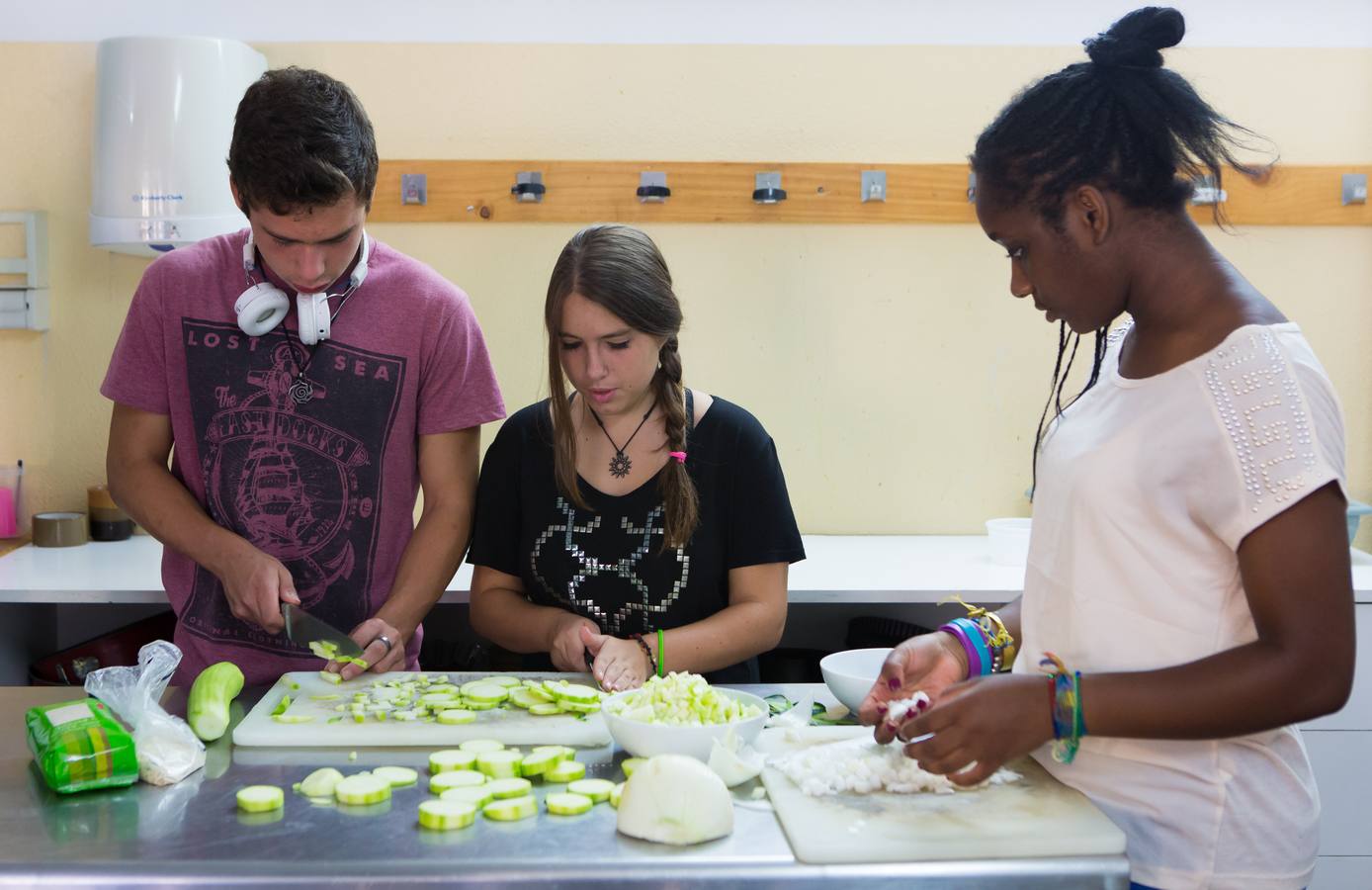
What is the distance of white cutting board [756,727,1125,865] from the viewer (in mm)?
1190

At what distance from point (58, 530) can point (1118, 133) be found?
2829 millimetres

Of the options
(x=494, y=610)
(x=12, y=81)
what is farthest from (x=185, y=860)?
(x=12, y=81)

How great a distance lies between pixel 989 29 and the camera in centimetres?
325

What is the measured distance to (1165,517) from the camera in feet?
3.86

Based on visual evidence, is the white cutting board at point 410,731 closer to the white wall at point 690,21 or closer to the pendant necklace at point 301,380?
the pendant necklace at point 301,380

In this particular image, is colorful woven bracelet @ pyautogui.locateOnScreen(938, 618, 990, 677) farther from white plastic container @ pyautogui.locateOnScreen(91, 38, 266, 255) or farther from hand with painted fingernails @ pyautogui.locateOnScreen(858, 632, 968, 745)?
white plastic container @ pyautogui.locateOnScreen(91, 38, 266, 255)

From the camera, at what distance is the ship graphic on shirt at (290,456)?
1.94 meters

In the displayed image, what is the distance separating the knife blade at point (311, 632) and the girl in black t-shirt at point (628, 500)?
29 centimetres

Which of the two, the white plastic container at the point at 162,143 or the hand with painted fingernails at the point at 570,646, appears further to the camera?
the white plastic container at the point at 162,143

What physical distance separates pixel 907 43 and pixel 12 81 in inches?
94.0

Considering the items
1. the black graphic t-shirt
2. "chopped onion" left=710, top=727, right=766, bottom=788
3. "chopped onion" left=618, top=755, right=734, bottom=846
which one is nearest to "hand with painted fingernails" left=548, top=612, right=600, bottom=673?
the black graphic t-shirt

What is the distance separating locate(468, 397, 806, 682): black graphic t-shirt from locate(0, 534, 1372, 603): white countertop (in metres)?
0.60

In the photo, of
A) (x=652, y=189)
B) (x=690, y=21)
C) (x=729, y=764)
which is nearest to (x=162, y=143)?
(x=652, y=189)

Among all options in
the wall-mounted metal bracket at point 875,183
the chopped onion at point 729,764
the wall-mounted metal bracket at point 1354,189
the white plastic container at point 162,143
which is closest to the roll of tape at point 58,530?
the white plastic container at point 162,143
